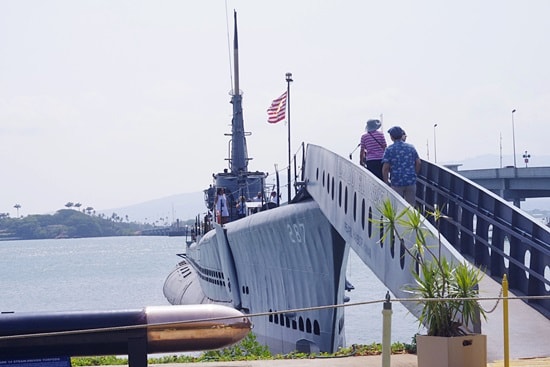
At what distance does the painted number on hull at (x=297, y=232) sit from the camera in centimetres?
2391

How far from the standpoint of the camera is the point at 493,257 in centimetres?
1298

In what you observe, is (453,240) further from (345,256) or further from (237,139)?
(237,139)

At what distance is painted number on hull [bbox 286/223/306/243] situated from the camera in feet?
78.4

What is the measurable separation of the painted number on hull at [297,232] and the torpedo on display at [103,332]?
13426 millimetres

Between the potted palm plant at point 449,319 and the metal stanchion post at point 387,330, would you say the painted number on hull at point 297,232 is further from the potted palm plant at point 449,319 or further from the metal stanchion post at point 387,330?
the metal stanchion post at point 387,330

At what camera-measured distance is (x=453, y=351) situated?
347 inches

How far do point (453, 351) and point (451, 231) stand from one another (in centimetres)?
601

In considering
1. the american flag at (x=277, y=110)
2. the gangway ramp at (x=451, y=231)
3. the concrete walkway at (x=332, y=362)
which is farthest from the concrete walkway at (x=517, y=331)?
the american flag at (x=277, y=110)

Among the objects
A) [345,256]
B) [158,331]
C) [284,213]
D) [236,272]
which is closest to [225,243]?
[236,272]

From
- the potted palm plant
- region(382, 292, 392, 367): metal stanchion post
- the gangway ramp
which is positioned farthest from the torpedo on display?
the gangway ramp

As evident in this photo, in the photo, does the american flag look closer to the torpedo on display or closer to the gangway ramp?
the gangway ramp

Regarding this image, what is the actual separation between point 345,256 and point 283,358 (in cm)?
1082

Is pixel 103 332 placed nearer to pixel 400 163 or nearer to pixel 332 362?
pixel 332 362

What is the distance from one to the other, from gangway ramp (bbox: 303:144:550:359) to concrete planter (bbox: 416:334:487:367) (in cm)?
131
